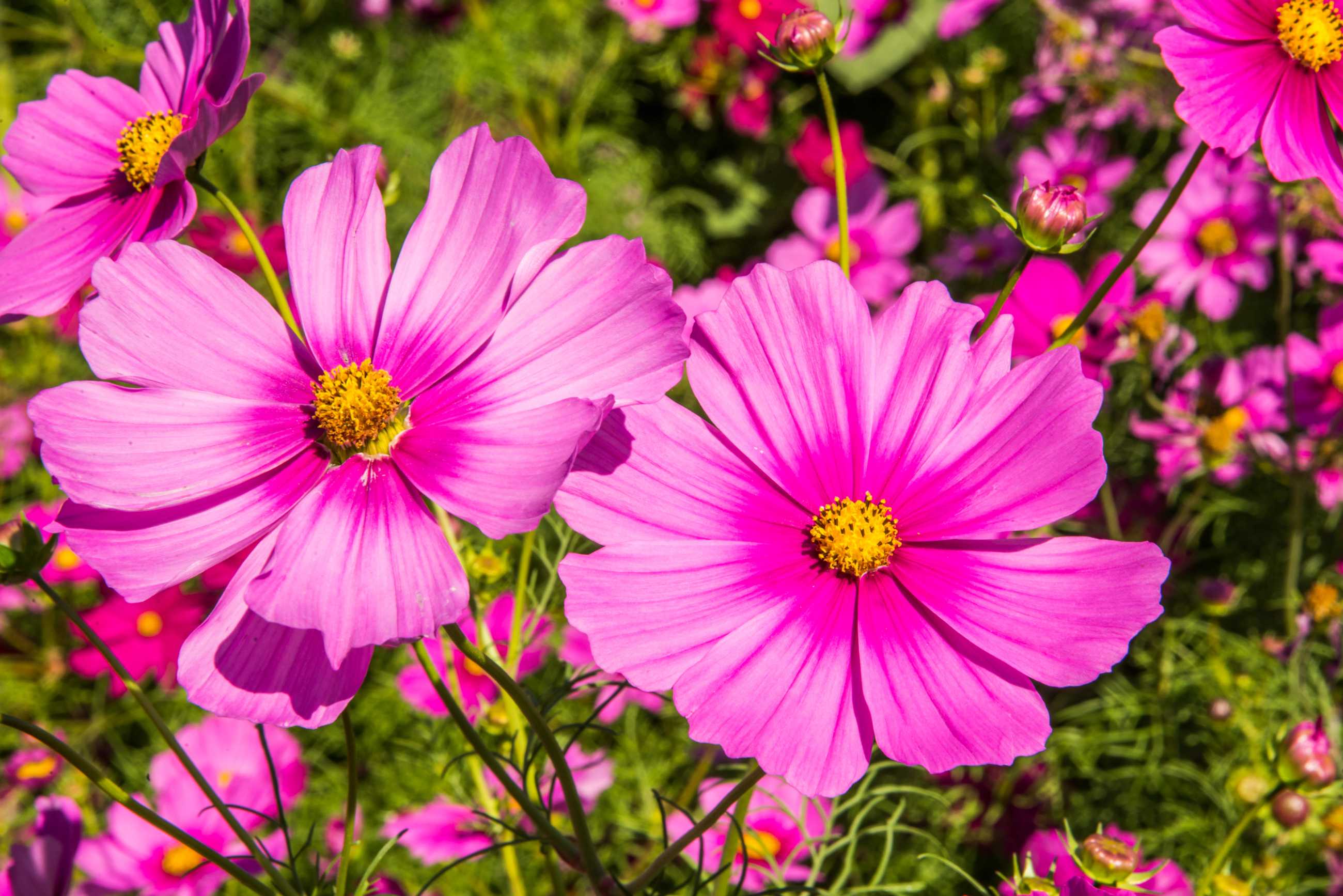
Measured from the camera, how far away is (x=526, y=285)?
65cm

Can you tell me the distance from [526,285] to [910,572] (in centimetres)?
31

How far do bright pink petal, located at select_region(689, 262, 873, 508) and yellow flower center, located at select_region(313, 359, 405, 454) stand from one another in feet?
0.64

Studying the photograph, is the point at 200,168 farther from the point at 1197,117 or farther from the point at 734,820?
the point at 1197,117

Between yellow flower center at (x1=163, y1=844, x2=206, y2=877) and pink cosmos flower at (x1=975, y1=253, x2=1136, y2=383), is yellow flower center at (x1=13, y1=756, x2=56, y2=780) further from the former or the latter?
pink cosmos flower at (x1=975, y1=253, x2=1136, y2=383)

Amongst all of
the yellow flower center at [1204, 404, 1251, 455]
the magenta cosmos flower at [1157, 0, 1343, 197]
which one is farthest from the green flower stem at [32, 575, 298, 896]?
the yellow flower center at [1204, 404, 1251, 455]

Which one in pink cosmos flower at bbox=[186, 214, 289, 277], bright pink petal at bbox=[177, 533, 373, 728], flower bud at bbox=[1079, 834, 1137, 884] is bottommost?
flower bud at bbox=[1079, 834, 1137, 884]

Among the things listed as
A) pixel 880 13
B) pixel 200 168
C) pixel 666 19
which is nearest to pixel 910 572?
pixel 200 168

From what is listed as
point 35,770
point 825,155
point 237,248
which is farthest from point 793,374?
point 825,155

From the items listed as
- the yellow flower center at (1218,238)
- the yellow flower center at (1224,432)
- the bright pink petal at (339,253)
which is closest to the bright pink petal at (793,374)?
the bright pink petal at (339,253)

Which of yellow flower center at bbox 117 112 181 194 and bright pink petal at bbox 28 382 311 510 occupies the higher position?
yellow flower center at bbox 117 112 181 194

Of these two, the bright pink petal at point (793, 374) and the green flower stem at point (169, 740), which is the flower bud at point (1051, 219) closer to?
the bright pink petal at point (793, 374)

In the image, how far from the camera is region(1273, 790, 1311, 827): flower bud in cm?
93

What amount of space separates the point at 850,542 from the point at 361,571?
0.30 metres

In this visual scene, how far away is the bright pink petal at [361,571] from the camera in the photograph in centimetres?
53
